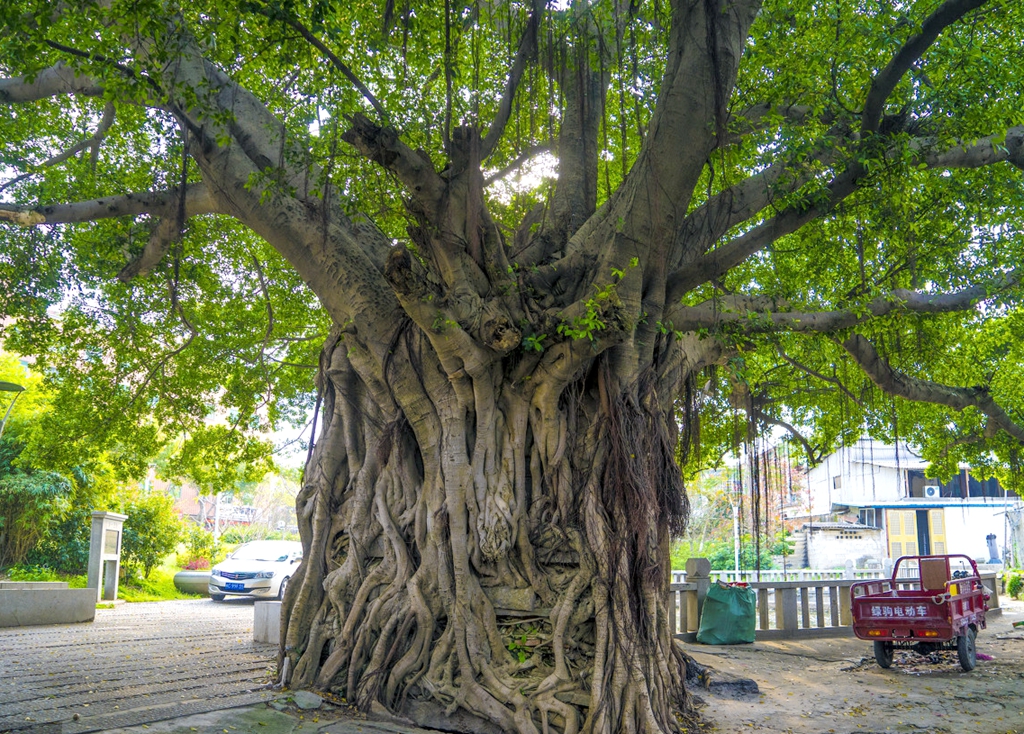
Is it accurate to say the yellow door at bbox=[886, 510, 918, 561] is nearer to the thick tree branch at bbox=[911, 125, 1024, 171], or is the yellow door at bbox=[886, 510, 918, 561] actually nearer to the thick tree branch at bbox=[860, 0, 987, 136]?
the thick tree branch at bbox=[911, 125, 1024, 171]

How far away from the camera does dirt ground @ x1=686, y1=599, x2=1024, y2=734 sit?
675cm

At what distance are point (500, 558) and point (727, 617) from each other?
6.38 m

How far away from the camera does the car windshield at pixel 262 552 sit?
59.4 feet

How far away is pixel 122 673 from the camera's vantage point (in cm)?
706

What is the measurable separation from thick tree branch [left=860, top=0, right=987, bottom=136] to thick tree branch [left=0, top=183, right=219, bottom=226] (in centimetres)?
592

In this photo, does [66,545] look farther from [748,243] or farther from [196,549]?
[748,243]

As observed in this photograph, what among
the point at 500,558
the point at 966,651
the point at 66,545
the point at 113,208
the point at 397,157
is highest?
the point at 113,208

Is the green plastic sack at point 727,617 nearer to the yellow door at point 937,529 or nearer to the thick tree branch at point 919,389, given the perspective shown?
the thick tree branch at point 919,389

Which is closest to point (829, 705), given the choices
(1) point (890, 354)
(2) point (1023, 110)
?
A: (1) point (890, 354)

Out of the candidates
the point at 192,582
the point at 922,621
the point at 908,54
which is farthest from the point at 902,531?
the point at 908,54

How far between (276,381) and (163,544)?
425 inches

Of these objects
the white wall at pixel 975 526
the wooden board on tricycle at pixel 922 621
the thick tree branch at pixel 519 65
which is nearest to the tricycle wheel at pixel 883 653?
the wooden board on tricycle at pixel 922 621

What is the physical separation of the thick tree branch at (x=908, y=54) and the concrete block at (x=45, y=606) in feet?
39.8

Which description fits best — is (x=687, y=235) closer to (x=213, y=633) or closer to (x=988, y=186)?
(x=988, y=186)
